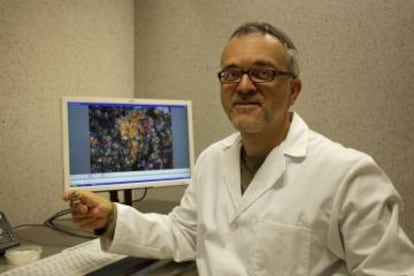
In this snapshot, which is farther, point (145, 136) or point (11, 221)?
point (145, 136)

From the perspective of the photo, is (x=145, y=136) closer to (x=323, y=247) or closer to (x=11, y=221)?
(x=11, y=221)

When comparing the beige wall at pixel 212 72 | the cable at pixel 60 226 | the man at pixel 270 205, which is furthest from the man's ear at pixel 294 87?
the cable at pixel 60 226

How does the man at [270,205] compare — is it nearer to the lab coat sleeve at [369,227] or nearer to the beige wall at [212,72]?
the lab coat sleeve at [369,227]

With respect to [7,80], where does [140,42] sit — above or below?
above

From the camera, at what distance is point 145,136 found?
167cm

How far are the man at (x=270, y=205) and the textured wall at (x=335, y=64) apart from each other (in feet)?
1.95

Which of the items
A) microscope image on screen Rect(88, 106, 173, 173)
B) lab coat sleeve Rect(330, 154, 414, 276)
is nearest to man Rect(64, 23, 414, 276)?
lab coat sleeve Rect(330, 154, 414, 276)

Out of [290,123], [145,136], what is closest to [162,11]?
[145,136]

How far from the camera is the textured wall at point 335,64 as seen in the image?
5.37 feet

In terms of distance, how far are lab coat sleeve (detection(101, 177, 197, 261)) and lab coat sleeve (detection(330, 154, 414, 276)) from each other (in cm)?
47

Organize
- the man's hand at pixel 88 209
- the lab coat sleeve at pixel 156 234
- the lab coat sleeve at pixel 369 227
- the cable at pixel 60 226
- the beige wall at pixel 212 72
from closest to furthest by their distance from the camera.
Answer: the lab coat sleeve at pixel 369 227 < the man's hand at pixel 88 209 < the lab coat sleeve at pixel 156 234 < the cable at pixel 60 226 < the beige wall at pixel 212 72

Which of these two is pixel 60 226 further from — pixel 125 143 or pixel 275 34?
pixel 275 34

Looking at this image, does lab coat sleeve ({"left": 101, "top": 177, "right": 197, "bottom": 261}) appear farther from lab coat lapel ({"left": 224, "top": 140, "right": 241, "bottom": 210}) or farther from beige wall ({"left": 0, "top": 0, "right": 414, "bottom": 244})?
beige wall ({"left": 0, "top": 0, "right": 414, "bottom": 244})

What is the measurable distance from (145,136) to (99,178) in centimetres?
26
